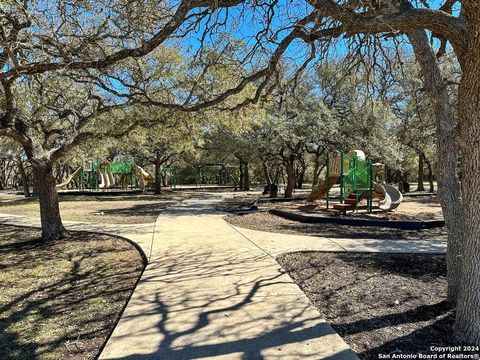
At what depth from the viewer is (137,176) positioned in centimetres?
3266

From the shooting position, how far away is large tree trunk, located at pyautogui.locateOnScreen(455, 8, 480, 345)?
3.24 m

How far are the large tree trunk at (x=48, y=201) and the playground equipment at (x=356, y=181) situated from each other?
891 cm

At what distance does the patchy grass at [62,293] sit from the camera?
12.2 ft

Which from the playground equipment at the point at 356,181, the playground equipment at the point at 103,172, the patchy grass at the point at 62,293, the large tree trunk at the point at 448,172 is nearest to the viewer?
the patchy grass at the point at 62,293

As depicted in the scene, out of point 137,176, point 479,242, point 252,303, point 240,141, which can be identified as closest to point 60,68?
point 252,303

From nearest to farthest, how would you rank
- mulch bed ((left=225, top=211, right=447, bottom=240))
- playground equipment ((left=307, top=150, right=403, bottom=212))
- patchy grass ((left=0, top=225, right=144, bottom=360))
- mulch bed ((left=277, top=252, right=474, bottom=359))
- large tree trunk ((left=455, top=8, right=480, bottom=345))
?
1. large tree trunk ((left=455, top=8, right=480, bottom=345))
2. mulch bed ((left=277, top=252, right=474, bottom=359))
3. patchy grass ((left=0, top=225, right=144, bottom=360))
4. mulch bed ((left=225, top=211, right=447, bottom=240))
5. playground equipment ((left=307, top=150, right=403, bottom=212))

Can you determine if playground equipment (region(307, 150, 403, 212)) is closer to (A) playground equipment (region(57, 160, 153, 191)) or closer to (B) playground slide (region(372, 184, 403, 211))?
(B) playground slide (region(372, 184, 403, 211))

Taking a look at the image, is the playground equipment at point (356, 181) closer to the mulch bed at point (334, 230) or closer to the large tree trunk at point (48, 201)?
the mulch bed at point (334, 230)

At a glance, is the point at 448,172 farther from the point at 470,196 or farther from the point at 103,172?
the point at 103,172

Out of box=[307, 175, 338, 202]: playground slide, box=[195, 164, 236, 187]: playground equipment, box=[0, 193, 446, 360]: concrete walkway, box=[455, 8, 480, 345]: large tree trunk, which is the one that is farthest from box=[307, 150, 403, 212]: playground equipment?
box=[195, 164, 236, 187]: playground equipment

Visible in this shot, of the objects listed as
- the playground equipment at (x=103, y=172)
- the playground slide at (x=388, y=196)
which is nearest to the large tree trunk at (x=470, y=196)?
the playground slide at (x=388, y=196)

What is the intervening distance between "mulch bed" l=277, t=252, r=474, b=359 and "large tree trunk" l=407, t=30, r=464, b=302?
48 centimetres

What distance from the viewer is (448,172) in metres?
4.31

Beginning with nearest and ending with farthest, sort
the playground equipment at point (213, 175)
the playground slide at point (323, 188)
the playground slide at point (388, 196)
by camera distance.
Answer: the playground slide at point (388, 196)
the playground slide at point (323, 188)
the playground equipment at point (213, 175)
